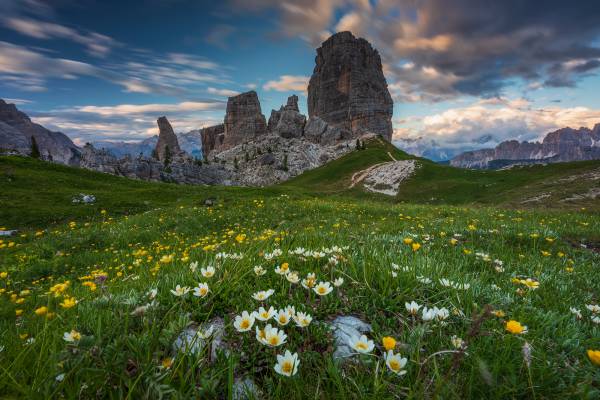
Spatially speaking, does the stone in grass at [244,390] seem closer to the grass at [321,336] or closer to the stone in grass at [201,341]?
the grass at [321,336]

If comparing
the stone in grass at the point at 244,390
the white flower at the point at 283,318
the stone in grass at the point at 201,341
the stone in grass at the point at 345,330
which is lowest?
the stone in grass at the point at 244,390

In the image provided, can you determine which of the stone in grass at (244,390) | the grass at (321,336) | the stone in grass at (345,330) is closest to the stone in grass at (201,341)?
the grass at (321,336)

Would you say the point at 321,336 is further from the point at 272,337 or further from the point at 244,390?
the point at 244,390

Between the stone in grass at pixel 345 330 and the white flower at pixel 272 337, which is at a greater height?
the white flower at pixel 272 337

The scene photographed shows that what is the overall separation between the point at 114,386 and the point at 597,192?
54302 millimetres

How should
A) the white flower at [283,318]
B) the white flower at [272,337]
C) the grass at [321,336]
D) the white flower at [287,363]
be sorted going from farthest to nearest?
the white flower at [283,318], the white flower at [272,337], the white flower at [287,363], the grass at [321,336]

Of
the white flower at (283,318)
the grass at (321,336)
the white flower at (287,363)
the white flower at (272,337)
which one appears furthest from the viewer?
the white flower at (283,318)

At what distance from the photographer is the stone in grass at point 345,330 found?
226cm

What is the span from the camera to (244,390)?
6.25ft

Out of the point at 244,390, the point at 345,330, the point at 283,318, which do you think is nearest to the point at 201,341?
the point at 244,390

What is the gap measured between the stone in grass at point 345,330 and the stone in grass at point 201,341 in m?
0.90

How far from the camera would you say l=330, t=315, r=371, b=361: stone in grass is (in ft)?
7.43

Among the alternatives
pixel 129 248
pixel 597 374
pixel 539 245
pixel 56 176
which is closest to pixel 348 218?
pixel 539 245

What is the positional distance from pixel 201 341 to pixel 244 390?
17.7 inches
